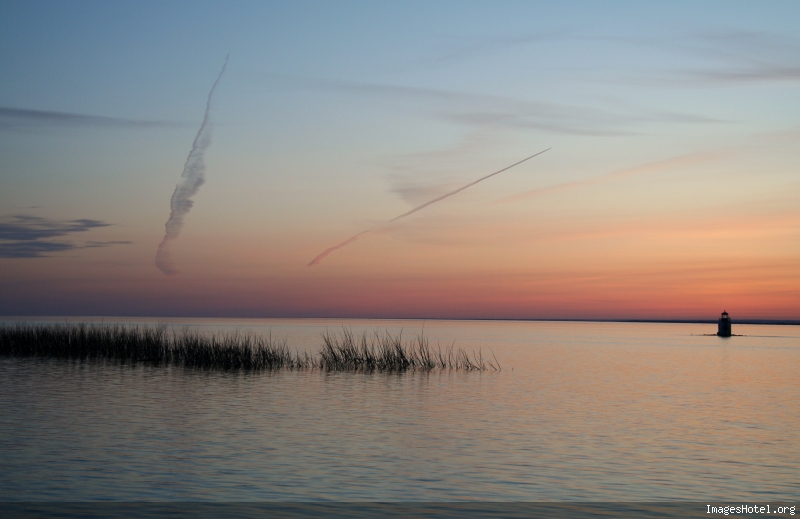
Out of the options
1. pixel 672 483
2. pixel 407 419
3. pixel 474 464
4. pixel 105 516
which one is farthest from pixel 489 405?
pixel 105 516

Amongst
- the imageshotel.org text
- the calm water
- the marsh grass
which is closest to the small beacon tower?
the marsh grass

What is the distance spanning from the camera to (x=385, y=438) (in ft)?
49.2

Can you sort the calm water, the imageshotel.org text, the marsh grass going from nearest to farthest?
1. the imageshotel.org text
2. the calm water
3. the marsh grass

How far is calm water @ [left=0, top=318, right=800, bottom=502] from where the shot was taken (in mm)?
10641

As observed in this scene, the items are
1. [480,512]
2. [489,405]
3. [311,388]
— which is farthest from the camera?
[311,388]

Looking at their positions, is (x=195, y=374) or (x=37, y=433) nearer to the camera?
(x=37, y=433)

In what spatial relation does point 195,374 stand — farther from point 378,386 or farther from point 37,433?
point 37,433

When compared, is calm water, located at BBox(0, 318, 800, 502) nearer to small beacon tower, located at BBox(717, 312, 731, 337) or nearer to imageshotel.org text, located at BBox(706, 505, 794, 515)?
imageshotel.org text, located at BBox(706, 505, 794, 515)

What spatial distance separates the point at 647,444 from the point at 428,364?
16.9 m

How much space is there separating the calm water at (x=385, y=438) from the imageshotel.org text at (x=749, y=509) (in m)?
1.34

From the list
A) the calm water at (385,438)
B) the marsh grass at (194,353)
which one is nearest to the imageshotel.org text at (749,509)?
the calm water at (385,438)

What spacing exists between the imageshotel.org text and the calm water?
1343mm

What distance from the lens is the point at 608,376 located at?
31688mm

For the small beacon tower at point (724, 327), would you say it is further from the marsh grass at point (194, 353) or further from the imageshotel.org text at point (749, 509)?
the imageshotel.org text at point (749, 509)
